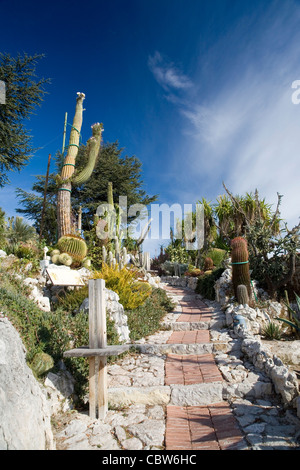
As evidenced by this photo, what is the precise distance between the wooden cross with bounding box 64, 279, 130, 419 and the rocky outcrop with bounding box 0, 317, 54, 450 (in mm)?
610

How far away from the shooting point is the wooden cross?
3.12 meters

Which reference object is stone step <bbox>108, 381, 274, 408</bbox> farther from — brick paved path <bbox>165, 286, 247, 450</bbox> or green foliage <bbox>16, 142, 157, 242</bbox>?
green foliage <bbox>16, 142, 157, 242</bbox>

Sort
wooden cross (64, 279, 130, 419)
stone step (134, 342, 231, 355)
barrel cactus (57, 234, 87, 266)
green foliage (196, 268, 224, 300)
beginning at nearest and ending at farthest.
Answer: wooden cross (64, 279, 130, 419)
stone step (134, 342, 231, 355)
barrel cactus (57, 234, 87, 266)
green foliage (196, 268, 224, 300)

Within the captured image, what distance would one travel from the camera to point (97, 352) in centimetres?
308

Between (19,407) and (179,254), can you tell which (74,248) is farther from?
(179,254)

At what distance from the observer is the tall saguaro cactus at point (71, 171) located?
11508mm

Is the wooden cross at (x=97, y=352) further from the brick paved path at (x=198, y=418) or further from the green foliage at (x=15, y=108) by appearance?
the green foliage at (x=15, y=108)

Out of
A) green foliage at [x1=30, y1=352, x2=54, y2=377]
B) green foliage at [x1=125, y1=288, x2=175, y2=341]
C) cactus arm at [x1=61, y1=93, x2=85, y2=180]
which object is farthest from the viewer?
cactus arm at [x1=61, y1=93, x2=85, y2=180]

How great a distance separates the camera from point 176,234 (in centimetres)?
1953

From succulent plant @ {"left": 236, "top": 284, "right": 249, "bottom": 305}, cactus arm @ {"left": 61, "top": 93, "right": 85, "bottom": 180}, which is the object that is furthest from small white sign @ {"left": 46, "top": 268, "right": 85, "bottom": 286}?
cactus arm @ {"left": 61, "top": 93, "right": 85, "bottom": 180}

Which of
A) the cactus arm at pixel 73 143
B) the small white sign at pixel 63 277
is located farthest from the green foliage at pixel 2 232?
the small white sign at pixel 63 277

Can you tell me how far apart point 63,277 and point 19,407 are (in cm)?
438

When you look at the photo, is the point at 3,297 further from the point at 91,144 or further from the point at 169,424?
the point at 91,144

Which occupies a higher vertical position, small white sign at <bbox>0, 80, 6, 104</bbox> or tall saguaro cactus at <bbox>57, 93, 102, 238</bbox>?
A: small white sign at <bbox>0, 80, 6, 104</bbox>
